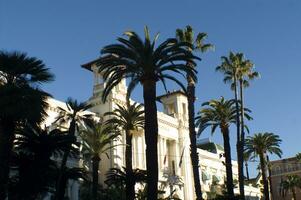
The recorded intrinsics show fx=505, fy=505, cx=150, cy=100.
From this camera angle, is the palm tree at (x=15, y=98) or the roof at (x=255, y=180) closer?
the palm tree at (x=15, y=98)

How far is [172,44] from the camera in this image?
3516cm

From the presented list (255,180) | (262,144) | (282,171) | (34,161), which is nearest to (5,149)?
(34,161)

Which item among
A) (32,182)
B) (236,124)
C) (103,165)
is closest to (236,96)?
(236,124)

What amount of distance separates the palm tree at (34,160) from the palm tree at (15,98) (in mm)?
3930

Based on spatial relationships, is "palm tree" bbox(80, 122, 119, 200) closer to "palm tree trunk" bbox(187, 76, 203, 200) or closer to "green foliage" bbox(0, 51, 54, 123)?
"palm tree trunk" bbox(187, 76, 203, 200)

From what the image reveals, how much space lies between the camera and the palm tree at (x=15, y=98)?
2619 cm

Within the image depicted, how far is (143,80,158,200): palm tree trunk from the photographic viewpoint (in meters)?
30.6

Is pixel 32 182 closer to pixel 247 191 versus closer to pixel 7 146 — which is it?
pixel 7 146

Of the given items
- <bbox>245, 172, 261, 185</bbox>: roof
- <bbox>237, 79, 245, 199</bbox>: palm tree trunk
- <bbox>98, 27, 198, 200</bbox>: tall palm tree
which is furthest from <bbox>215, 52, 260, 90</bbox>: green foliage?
<bbox>245, 172, 261, 185</bbox>: roof

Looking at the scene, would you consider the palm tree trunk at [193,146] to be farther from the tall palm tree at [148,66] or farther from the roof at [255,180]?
the roof at [255,180]

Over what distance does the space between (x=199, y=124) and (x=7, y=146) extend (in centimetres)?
3102

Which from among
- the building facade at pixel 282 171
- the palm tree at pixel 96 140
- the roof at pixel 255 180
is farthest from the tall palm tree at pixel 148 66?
the building facade at pixel 282 171

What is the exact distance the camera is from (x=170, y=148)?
246ft

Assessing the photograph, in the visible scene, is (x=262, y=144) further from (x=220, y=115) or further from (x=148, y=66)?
(x=148, y=66)
